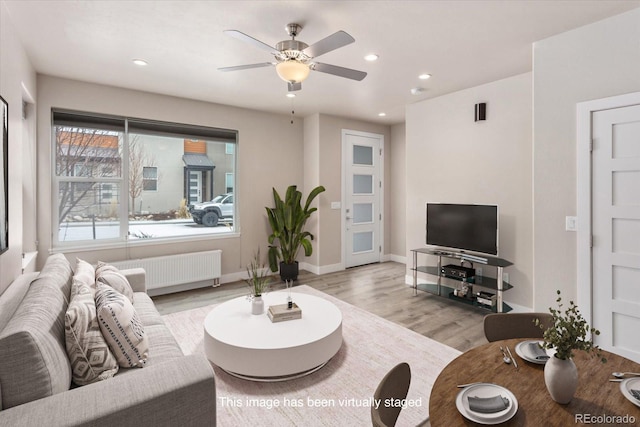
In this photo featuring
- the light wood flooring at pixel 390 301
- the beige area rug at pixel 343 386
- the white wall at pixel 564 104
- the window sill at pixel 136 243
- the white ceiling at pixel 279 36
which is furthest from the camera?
the window sill at pixel 136 243

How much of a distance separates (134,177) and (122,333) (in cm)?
316

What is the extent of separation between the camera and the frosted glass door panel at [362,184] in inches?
240

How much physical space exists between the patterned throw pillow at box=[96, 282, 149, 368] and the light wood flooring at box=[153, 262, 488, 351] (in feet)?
7.26

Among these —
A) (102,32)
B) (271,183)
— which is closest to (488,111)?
(271,183)

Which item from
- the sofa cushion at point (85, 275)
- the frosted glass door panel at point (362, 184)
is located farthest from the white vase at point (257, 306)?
the frosted glass door panel at point (362, 184)

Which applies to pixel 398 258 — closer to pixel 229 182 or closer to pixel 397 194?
pixel 397 194

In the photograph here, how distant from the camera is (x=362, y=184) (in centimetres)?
620

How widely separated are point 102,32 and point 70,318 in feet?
7.98

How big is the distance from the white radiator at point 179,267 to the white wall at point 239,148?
166 millimetres

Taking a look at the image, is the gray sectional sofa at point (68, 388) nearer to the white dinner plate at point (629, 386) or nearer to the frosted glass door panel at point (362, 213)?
the white dinner plate at point (629, 386)

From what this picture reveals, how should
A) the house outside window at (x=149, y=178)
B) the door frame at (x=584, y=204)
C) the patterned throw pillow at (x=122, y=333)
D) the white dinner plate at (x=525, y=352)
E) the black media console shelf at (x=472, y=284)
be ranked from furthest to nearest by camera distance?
the house outside window at (x=149, y=178), the black media console shelf at (x=472, y=284), the door frame at (x=584, y=204), the patterned throw pillow at (x=122, y=333), the white dinner plate at (x=525, y=352)

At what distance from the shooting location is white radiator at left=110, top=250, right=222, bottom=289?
4258 millimetres

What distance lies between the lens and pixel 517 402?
1114mm

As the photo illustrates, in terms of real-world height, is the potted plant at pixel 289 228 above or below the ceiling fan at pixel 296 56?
below
